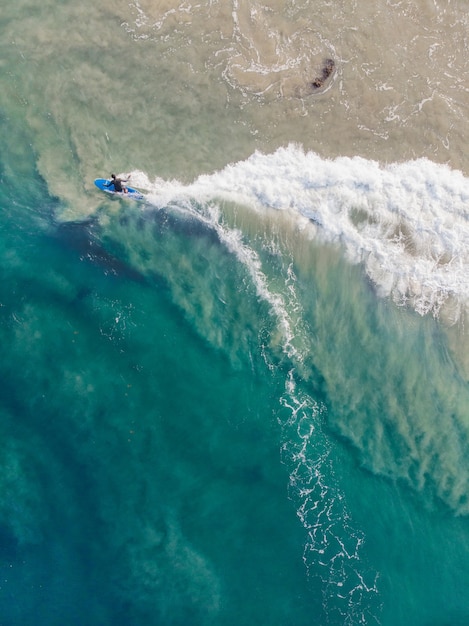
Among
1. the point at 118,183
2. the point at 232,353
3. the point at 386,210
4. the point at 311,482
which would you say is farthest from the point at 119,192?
the point at 311,482

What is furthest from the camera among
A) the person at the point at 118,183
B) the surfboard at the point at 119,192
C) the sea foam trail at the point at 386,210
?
the surfboard at the point at 119,192

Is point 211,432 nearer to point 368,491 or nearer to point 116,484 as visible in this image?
point 116,484

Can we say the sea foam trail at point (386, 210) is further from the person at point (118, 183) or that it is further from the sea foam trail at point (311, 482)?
the person at point (118, 183)

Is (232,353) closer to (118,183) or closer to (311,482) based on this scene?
(311,482)

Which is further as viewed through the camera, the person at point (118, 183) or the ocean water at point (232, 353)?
the ocean water at point (232, 353)

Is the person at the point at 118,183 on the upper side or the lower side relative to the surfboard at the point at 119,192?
upper

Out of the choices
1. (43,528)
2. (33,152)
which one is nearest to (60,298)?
(33,152)

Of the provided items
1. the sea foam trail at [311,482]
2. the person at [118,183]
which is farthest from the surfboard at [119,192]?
the sea foam trail at [311,482]
